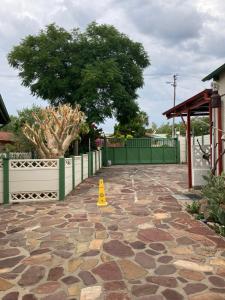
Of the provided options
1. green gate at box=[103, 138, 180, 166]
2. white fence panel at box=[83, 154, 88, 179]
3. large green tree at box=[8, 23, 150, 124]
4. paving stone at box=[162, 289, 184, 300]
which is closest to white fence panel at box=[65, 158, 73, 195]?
white fence panel at box=[83, 154, 88, 179]

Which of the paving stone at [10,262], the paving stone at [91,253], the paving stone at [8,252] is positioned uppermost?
the paving stone at [91,253]

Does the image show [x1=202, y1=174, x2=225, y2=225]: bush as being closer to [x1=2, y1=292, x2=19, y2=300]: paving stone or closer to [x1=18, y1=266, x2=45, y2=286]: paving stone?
[x1=18, y1=266, x2=45, y2=286]: paving stone

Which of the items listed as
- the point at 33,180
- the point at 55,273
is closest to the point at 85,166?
the point at 33,180

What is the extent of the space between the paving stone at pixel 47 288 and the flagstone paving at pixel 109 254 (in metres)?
0.01

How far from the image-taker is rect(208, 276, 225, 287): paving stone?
392cm

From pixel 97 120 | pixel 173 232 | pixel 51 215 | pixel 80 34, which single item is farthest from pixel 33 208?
pixel 80 34

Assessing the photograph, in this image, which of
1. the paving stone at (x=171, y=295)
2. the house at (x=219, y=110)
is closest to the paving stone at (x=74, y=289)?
the paving stone at (x=171, y=295)

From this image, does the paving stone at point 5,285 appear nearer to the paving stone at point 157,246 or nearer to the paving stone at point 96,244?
the paving stone at point 96,244

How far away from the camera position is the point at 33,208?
863 cm

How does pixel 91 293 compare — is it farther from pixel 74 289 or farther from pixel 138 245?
pixel 138 245

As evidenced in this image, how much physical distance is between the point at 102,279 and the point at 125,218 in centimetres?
322

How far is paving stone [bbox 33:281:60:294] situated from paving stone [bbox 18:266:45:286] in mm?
174

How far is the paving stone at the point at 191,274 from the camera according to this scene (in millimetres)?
4102

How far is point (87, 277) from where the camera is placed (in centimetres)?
419
